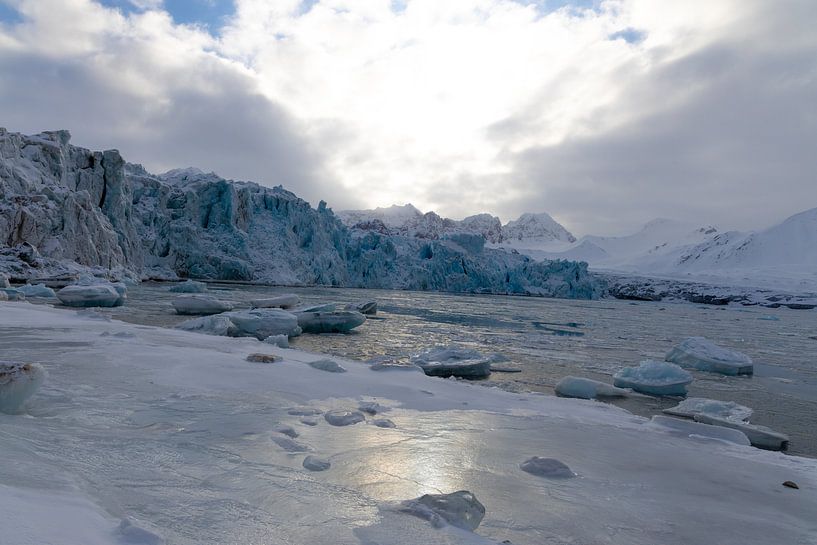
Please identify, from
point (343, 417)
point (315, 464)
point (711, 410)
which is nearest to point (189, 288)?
point (343, 417)

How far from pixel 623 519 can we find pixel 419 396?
8.98 feet

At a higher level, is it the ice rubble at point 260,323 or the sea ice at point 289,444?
the sea ice at point 289,444

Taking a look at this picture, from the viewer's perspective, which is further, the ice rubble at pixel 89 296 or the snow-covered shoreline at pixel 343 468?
the ice rubble at pixel 89 296

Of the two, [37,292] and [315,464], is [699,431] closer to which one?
[315,464]

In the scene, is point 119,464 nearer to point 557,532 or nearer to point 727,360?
point 557,532

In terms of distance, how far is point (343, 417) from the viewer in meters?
3.89

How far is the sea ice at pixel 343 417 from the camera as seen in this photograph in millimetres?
3814

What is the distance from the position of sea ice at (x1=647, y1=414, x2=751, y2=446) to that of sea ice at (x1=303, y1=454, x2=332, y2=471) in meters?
3.39

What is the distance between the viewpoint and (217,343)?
24.8 ft

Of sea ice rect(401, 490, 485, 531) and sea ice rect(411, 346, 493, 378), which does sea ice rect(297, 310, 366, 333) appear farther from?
sea ice rect(401, 490, 485, 531)

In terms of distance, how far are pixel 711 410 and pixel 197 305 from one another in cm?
1361

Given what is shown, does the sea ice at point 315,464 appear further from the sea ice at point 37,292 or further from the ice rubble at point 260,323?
the sea ice at point 37,292

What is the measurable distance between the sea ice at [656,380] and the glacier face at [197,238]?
29.8m

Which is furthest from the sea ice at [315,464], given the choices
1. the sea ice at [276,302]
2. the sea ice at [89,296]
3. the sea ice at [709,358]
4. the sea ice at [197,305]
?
the sea ice at [89,296]
